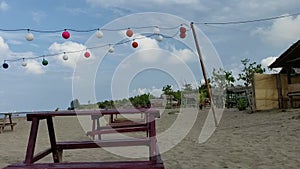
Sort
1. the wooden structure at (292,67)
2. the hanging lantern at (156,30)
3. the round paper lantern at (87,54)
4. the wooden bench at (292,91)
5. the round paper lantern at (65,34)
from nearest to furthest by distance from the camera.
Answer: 1. the round paper lantern at (65,34)
2. the hanging lantern at (156,30)
3. the round paper lantern at (87,54)
4. the wooden bench at (292,91)
5. the wooden structure at (292,67)

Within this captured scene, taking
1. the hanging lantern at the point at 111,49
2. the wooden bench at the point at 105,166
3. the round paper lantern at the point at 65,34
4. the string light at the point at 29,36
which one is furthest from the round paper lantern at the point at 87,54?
the wooden bench at the point at 105,166

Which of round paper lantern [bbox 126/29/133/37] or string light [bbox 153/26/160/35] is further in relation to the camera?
string light [bbox 153/26/160/35]

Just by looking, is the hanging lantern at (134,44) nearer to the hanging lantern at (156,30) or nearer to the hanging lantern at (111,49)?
the hanging lantern at (156,30)

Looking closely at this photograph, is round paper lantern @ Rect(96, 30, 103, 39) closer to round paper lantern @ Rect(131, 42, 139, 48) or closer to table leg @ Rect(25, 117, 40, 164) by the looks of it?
round paper lantern @ Rect(131, 42, 139, 48)

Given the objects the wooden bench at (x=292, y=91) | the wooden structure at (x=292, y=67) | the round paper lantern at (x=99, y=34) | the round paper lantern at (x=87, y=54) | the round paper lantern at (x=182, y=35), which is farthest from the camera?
the wooden structure at (x=292, y=67)

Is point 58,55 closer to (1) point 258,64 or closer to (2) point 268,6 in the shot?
(2) point 268,6

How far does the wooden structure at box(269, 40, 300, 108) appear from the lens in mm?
12642

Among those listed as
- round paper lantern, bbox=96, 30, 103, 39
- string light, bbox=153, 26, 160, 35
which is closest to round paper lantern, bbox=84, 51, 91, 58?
round paper lantern, bbox=96, 30, 103, 39

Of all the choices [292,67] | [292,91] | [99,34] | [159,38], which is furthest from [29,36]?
[292,67]

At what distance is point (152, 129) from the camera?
295 cm

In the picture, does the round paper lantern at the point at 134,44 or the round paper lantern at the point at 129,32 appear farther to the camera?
the round paper lantern at the point at 134,44

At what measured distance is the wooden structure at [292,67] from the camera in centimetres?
1264

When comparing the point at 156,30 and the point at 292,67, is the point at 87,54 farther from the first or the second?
the point at 292,67

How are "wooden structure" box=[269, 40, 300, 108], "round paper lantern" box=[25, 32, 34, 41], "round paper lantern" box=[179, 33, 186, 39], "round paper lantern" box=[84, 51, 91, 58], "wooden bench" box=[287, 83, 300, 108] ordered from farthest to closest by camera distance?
"wooden structure" box=[269, 40, 300, 108] < "wooden bench" box=[287, 83, 300, 108] < "round paper lantern" box=[84, 51, 91, 58] < "round paper lantern" box=[179, 33, 186, 39] < "round paper lantern" box=[25, 32, 34, 41]
